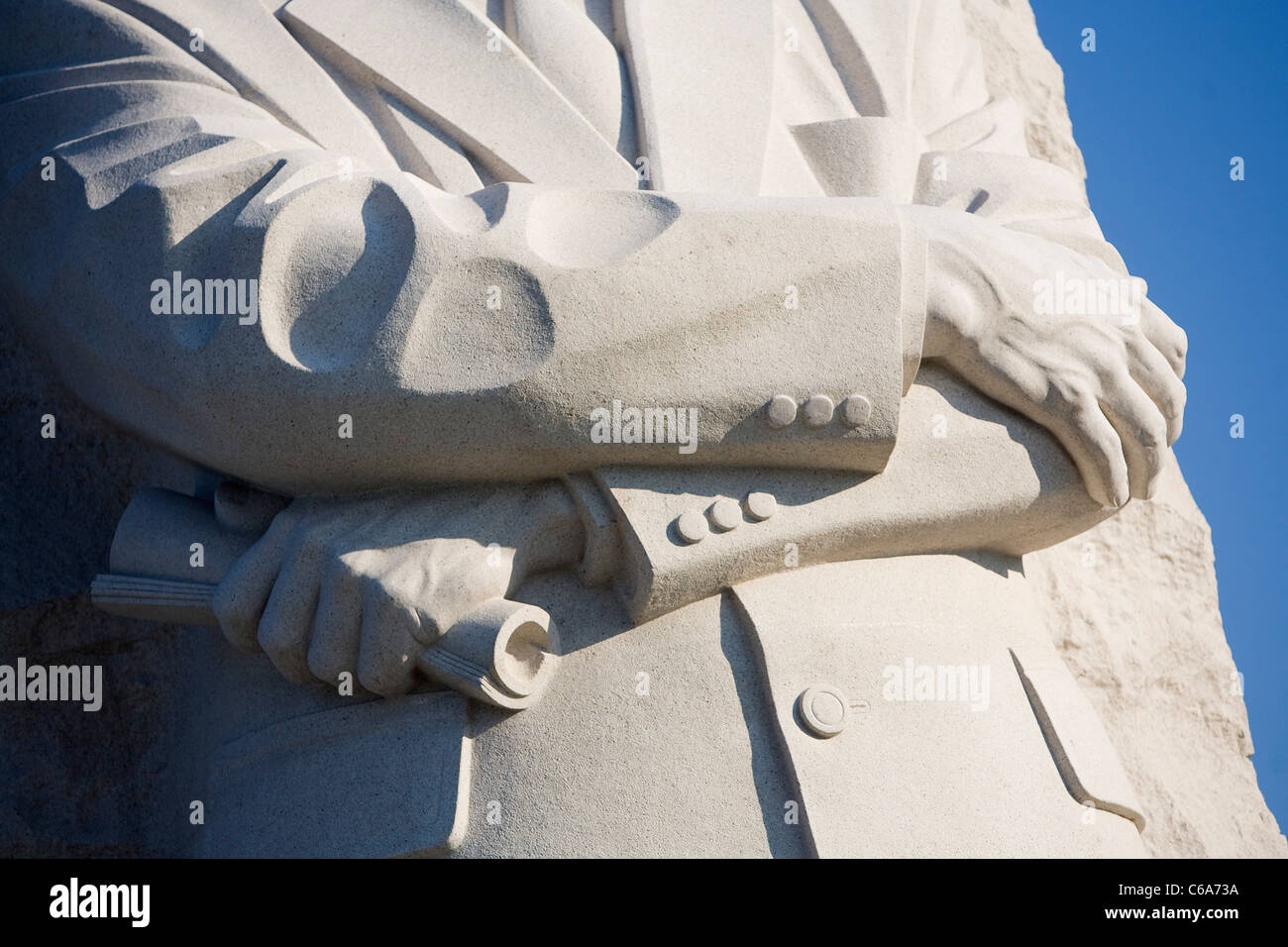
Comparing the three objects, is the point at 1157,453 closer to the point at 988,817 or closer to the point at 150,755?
the point at 988,817

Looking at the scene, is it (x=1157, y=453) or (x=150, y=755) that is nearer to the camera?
(x=1157, y=453)

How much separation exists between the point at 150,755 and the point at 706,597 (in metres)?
1.95

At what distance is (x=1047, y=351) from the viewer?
3043mm

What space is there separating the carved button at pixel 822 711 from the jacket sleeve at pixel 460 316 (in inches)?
17.0

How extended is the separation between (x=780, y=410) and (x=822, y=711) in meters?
0.55

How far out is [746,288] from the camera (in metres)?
2.87

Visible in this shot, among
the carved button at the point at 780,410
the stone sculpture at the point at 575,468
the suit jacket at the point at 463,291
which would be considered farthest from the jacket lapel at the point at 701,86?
the carved button at the point at 780,410

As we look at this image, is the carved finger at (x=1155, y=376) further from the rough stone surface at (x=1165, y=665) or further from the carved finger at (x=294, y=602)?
the carved finger at (x=294, y=602)

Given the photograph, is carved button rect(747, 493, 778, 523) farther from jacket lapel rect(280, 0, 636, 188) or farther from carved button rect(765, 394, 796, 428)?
jacket lapel rect(280, 0, 636, 188)

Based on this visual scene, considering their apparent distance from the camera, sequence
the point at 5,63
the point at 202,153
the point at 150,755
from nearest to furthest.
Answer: the point at 202,153, the point at 5,63, the point at 150,755

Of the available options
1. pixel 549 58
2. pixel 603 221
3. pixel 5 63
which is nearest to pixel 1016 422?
pixel 603 221

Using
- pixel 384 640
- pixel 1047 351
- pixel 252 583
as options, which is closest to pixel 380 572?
pixel 384 640

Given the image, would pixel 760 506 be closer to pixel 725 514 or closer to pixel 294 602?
pixel 725 514

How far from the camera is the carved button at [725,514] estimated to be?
2883 millimetres
